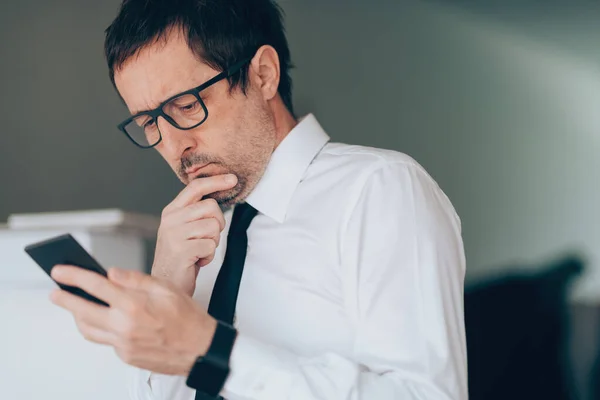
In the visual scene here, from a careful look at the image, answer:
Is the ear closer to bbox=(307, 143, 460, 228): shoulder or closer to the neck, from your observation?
the neck

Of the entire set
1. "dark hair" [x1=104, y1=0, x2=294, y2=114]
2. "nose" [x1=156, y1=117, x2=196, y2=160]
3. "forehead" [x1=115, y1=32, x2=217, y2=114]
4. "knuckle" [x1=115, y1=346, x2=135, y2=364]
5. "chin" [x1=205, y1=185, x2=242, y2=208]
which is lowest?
"knuckle" [x1=115, y1=346, x2=135, y2=364]

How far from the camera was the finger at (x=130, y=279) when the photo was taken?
74 cm

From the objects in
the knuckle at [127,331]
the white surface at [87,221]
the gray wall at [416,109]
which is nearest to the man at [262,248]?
the knuckle at [127,331]

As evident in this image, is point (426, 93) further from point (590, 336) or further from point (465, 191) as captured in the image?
point (590, 336)

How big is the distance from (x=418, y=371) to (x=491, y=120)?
0.97 metres

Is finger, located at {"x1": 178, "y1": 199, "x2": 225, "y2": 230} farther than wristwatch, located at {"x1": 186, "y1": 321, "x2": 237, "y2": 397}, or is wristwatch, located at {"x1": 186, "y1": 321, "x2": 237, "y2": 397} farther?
finger, located at {"x1": 178, "y1": 199, "x2": 225, "y2": 230}

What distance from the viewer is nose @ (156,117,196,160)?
1073mm

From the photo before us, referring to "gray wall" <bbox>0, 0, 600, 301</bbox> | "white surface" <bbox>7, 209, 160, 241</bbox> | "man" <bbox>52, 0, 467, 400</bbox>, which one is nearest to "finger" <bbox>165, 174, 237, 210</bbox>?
"man" <bbox>52, 0, 467, 400</bbox>

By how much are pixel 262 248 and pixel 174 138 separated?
0.84ft

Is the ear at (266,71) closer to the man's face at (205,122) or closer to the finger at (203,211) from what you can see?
the man's face at (205,122)

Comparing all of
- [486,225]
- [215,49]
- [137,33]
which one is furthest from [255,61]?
[486,225]

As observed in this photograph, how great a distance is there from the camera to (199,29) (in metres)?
1.12

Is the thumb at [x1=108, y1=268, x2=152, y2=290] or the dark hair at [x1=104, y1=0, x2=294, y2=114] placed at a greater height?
the dark hair at [x1=104, y1=0, x2=294, y2=114]

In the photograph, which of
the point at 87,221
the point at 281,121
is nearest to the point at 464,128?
the point at 281,121
